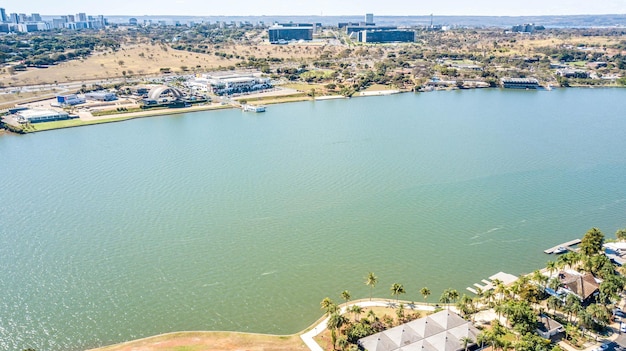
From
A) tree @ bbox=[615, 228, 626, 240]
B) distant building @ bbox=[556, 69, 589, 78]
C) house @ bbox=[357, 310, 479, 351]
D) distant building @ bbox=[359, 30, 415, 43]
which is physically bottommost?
house @ bbox=[357, 310, 479, 351]

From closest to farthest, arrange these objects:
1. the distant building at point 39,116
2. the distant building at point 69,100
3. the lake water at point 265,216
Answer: the lake water at point 265,216 → the distant building at point 39,116 → the distant building at point 69,100

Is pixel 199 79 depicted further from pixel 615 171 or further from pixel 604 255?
pixel 604 255

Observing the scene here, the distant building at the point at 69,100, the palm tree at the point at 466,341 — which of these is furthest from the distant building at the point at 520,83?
the palm tree at the point at 466,341

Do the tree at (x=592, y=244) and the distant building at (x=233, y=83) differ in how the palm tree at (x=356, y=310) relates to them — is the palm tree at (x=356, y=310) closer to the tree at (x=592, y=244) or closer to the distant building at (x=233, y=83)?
the tree at (x=592, y=244)

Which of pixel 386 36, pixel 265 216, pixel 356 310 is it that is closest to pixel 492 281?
pixel 356 310

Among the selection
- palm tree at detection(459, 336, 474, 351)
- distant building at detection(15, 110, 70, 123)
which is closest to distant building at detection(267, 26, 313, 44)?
distant building at detection(15, 110, 70, 123)

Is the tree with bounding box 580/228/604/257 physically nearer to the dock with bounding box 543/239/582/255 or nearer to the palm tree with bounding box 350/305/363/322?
the dock with bounding box 543/239/582/255

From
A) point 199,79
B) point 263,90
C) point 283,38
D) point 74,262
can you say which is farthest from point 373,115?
point 283,38
